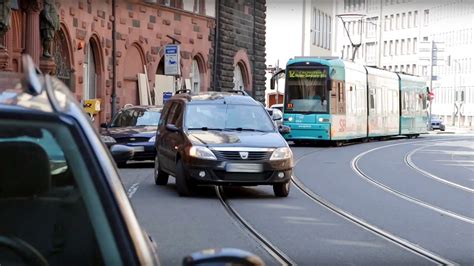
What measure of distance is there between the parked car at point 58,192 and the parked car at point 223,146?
391 inches

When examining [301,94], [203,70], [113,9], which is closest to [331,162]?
[301,94]

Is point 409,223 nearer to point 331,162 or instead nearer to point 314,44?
point 331,162

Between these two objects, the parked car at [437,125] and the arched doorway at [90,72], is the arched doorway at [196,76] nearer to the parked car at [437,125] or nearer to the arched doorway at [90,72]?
the arched doorway at [90,72]

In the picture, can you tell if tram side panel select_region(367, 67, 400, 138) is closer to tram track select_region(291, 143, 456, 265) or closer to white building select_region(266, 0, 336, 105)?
tram track select_region(291, 143, 456, 265)

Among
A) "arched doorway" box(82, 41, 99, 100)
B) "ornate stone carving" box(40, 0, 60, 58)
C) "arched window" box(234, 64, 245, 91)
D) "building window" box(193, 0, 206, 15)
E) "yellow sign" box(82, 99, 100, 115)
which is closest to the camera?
"ornate stone carving" box(40, 0, 60, 58)

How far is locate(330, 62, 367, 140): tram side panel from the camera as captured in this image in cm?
3056

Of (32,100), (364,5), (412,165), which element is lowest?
(412,165)

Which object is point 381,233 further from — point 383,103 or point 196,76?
point 383,103

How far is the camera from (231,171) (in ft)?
41.6

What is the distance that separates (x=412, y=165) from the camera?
22875 mm

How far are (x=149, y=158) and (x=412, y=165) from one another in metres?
7.66

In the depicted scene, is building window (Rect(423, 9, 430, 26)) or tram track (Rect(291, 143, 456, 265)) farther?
building window (Rect(423, 9, 430, 26))

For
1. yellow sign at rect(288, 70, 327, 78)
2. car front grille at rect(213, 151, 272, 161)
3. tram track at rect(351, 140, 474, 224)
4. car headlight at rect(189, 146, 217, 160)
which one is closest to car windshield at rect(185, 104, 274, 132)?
car headlight at rect(189, 146, 217, 160)

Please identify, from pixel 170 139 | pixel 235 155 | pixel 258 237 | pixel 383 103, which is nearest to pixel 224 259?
pixel 258 237
